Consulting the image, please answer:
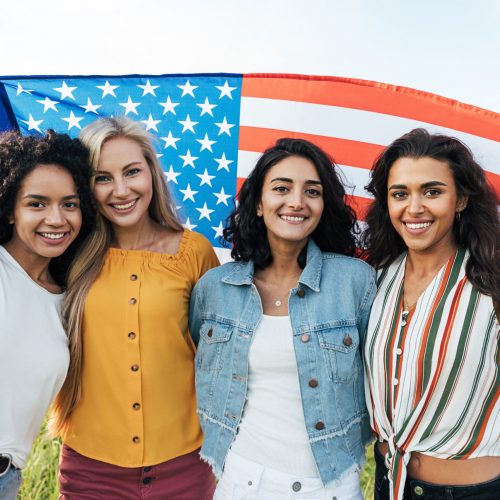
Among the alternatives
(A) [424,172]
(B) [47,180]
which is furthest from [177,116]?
(A) [424,172]

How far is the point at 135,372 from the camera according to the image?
291 cm

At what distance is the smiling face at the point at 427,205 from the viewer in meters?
2.52

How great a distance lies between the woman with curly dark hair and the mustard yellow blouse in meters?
0.23

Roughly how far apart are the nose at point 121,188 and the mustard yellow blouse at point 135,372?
1.20 ft

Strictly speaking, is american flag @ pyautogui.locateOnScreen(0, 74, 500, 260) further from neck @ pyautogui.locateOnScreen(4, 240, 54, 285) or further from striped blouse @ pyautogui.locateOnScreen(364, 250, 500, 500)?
striped blouse @ pyautogui.locateOnScreen(364, 250, 500, 500)

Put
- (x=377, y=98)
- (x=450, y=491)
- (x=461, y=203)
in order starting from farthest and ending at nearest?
(x=377, y=98)
(x=461, y=203)
(x=450, y=491)

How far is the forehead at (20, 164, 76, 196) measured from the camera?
2.72 metres

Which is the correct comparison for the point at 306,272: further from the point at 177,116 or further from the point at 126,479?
the point at 177,116

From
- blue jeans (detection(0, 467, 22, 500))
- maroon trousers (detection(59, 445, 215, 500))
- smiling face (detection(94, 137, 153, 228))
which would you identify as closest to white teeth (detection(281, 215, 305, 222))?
smiling face (detection(94, 137, 153, 228))

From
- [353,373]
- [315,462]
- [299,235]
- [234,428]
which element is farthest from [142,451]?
[299,235]

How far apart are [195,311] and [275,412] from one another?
0.75 metres

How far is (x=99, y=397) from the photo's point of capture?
295 cm

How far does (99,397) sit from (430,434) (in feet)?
5.42

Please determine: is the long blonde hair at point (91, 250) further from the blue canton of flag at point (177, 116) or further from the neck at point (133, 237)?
the blue canton of flag at point (177, 116)
